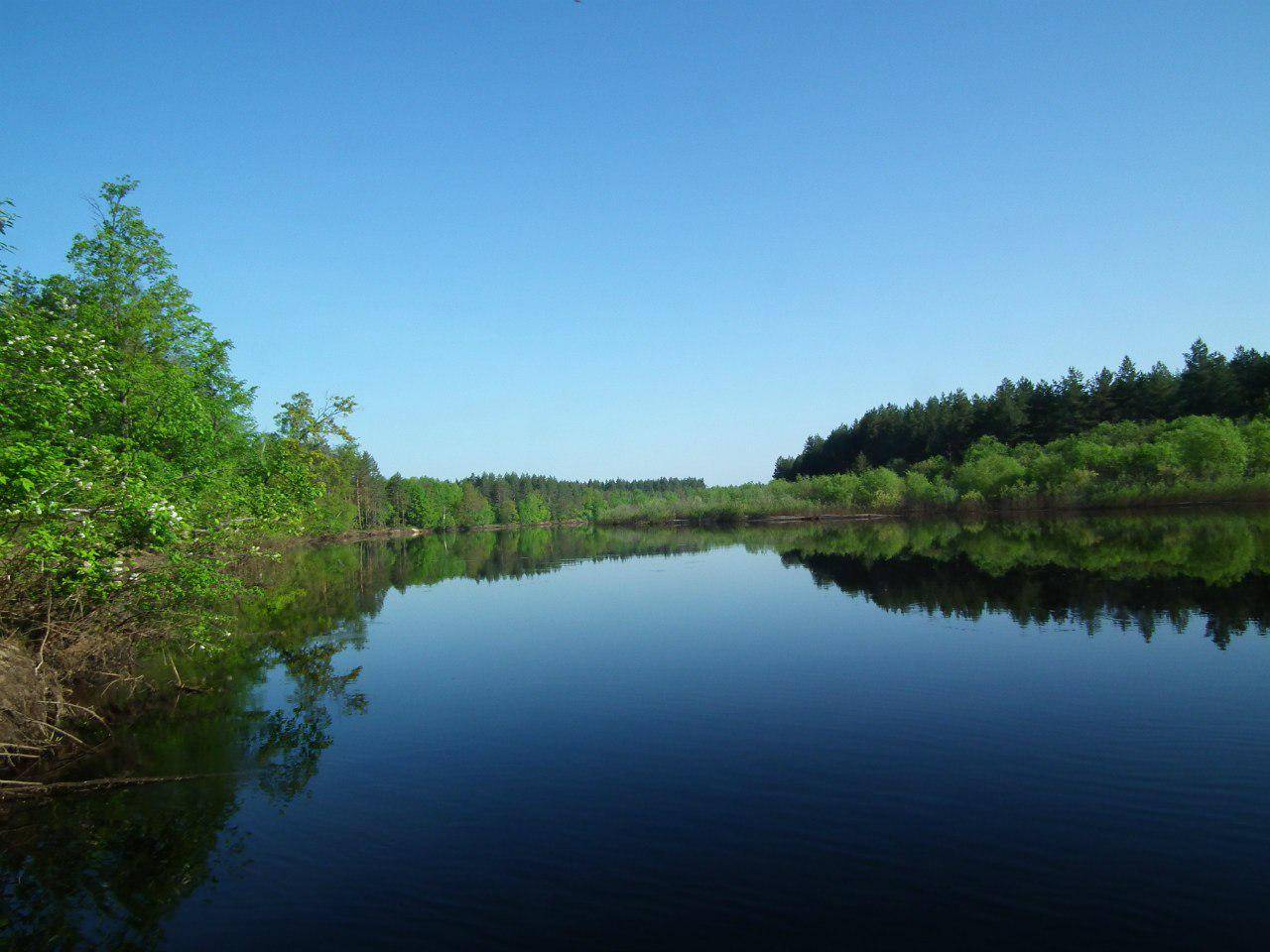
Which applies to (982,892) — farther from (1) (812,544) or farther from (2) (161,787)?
(1) (812,544)

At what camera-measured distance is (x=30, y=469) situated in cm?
980

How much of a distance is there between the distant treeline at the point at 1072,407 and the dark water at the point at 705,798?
77504 millimetres

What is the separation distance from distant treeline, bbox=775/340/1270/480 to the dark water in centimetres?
7750

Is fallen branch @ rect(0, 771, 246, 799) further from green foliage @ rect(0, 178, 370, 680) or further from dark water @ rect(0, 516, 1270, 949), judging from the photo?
green foliage @ rect(0, 178, 370, 680)

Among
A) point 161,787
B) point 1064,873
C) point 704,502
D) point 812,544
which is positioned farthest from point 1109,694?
point 704,502

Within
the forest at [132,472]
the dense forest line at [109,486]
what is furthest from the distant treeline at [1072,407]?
the dense forest line at [109,486]

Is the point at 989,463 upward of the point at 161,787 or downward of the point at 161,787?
upward

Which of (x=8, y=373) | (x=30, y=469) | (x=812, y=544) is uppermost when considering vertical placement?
(x=8, y=373)

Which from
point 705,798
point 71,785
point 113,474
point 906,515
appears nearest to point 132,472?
point 113,474

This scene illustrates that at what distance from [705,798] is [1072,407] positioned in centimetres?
9902

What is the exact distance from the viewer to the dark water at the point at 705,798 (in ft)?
22.9

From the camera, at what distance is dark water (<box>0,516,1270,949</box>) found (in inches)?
275

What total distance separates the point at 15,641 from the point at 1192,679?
74.6ft

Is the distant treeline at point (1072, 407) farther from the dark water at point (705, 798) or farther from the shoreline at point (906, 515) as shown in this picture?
the dark water at point (705, 798)
